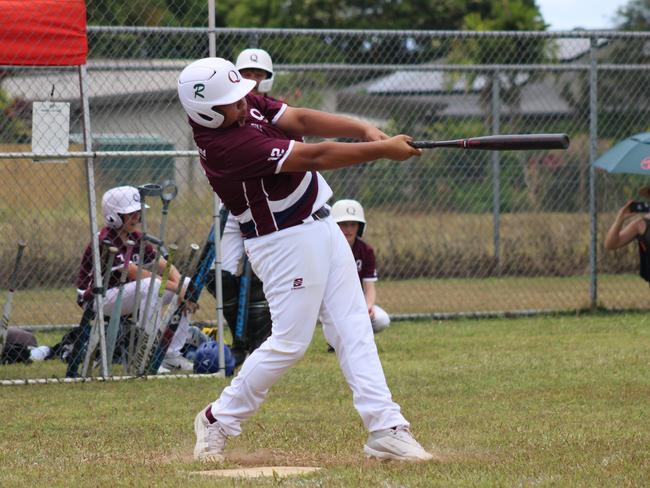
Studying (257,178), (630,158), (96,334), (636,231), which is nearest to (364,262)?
(96,334)

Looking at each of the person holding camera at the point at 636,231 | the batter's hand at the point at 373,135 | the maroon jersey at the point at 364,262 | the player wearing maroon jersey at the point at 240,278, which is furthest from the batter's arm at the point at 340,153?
the person holding camera at the point at 636,231

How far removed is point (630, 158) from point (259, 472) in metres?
6.71

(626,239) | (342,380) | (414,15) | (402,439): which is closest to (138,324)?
(342,380)

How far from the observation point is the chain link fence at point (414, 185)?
1138cm

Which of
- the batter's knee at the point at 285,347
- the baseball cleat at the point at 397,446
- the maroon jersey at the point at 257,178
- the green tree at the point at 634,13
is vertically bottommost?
the green tree at the point at 634,13

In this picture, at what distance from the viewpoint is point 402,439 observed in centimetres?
534

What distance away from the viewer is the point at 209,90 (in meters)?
5.33

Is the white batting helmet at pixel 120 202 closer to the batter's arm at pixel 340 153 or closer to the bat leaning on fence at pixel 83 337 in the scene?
the bat leaning on fence at pixel 83 337

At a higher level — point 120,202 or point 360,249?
point 120,202

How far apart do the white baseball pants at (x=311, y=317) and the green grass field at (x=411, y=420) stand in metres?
0.30

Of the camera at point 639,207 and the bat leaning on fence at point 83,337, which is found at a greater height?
the camera at point 639,207

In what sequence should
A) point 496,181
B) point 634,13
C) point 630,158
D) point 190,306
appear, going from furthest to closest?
1. point 634,13
2. point 496,181
3. point 630,158
4. point 190,306

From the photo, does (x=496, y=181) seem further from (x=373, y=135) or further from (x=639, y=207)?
(x=373, y=135)

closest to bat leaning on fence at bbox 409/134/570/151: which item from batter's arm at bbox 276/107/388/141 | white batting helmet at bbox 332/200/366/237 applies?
batter's arm at bbox 276/107/388/141
